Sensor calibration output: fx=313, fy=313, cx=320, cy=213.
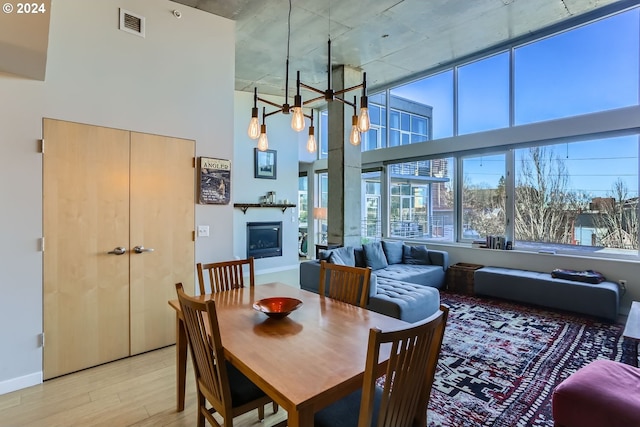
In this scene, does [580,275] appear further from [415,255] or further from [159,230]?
[159,230]

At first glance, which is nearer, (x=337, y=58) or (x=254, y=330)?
(x=254, y=330)

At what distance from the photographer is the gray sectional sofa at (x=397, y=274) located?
3.43 meters

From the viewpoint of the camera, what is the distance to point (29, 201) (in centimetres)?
243

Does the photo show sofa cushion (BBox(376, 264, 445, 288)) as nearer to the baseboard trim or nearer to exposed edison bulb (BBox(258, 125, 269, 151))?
exposed edison bulb (BBox(258, 125, 269, 151))

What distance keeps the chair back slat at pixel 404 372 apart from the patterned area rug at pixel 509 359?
97 cm

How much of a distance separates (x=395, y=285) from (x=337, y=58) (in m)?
3.69

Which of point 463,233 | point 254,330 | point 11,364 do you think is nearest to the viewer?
point 254,330

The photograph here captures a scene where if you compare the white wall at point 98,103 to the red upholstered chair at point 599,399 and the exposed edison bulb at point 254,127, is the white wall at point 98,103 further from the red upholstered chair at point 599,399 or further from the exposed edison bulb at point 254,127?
the red upholstered chair at point 599,399

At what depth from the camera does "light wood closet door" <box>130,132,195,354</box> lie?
295cm

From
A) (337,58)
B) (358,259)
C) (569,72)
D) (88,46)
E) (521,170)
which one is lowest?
(358,259)

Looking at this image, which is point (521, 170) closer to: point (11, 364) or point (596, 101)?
point (596, 101)

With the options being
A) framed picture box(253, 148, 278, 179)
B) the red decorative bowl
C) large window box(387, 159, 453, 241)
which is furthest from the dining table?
framed picture box(253, 148, 278, 179)

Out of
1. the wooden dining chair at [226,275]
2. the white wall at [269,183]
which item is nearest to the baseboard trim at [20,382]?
the wooden dining chair at [226,275]

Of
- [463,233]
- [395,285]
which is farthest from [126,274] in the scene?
[463,233]
